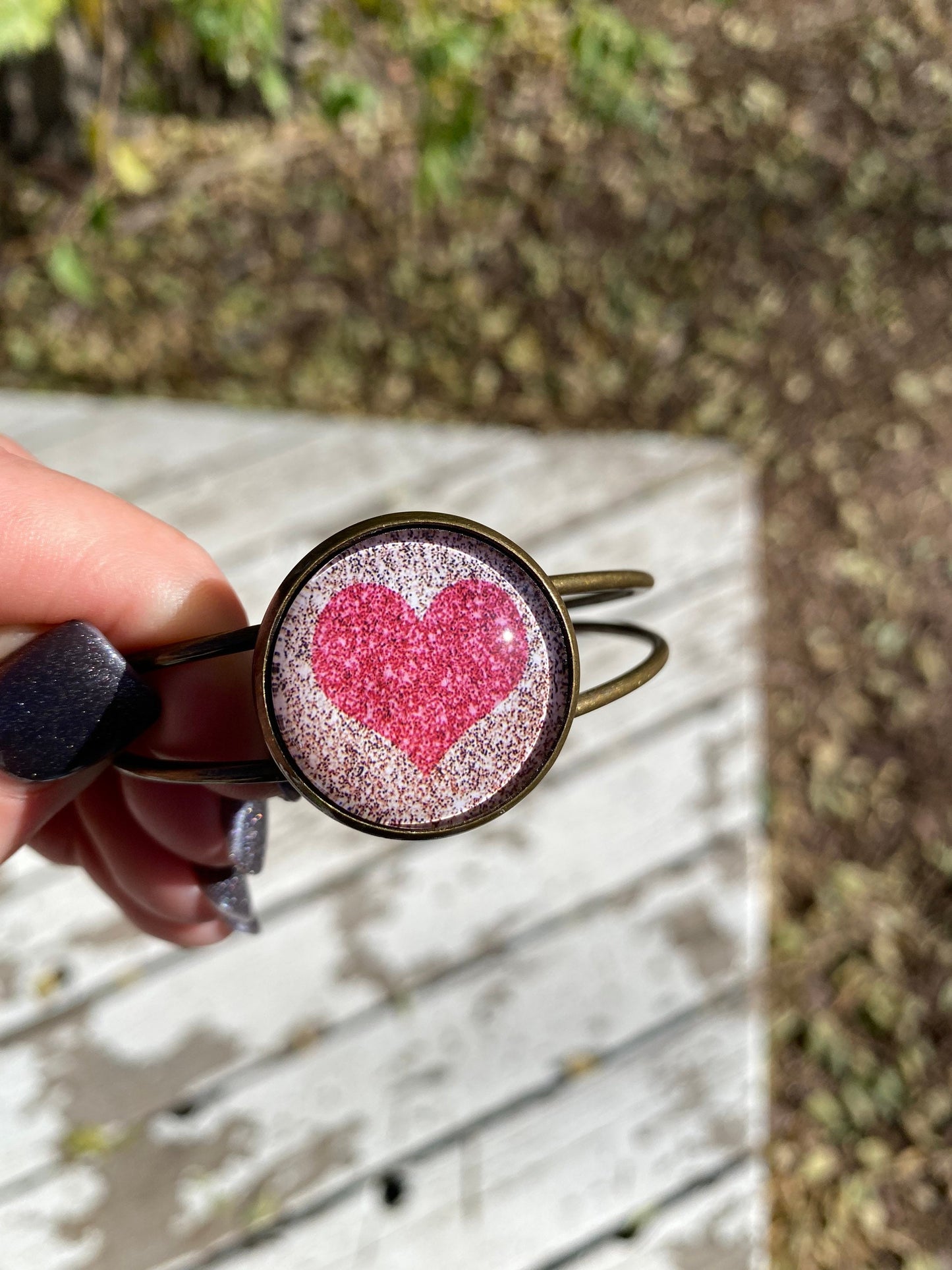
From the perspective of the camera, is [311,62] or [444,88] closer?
[444,88]

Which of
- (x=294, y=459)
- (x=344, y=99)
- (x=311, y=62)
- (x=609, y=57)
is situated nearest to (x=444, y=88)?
(x=344, y=99)

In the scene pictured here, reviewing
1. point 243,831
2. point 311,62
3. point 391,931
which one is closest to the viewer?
point 243,831

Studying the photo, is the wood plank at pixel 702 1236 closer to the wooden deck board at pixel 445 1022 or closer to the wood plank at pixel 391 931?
the wooden deck board at pixel 445 1022

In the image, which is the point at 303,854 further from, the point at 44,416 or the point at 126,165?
the point at 126,165

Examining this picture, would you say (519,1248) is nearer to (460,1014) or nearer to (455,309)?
(460,1014)

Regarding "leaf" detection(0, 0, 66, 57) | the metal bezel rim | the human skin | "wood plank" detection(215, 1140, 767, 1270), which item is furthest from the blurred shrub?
"wood plank" detection(215, 1140, 767, 1270)

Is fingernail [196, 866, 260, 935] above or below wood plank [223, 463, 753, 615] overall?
below

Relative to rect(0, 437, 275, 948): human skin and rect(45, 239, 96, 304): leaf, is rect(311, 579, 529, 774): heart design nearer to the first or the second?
rect(0, 437, 275, 948): human skin
